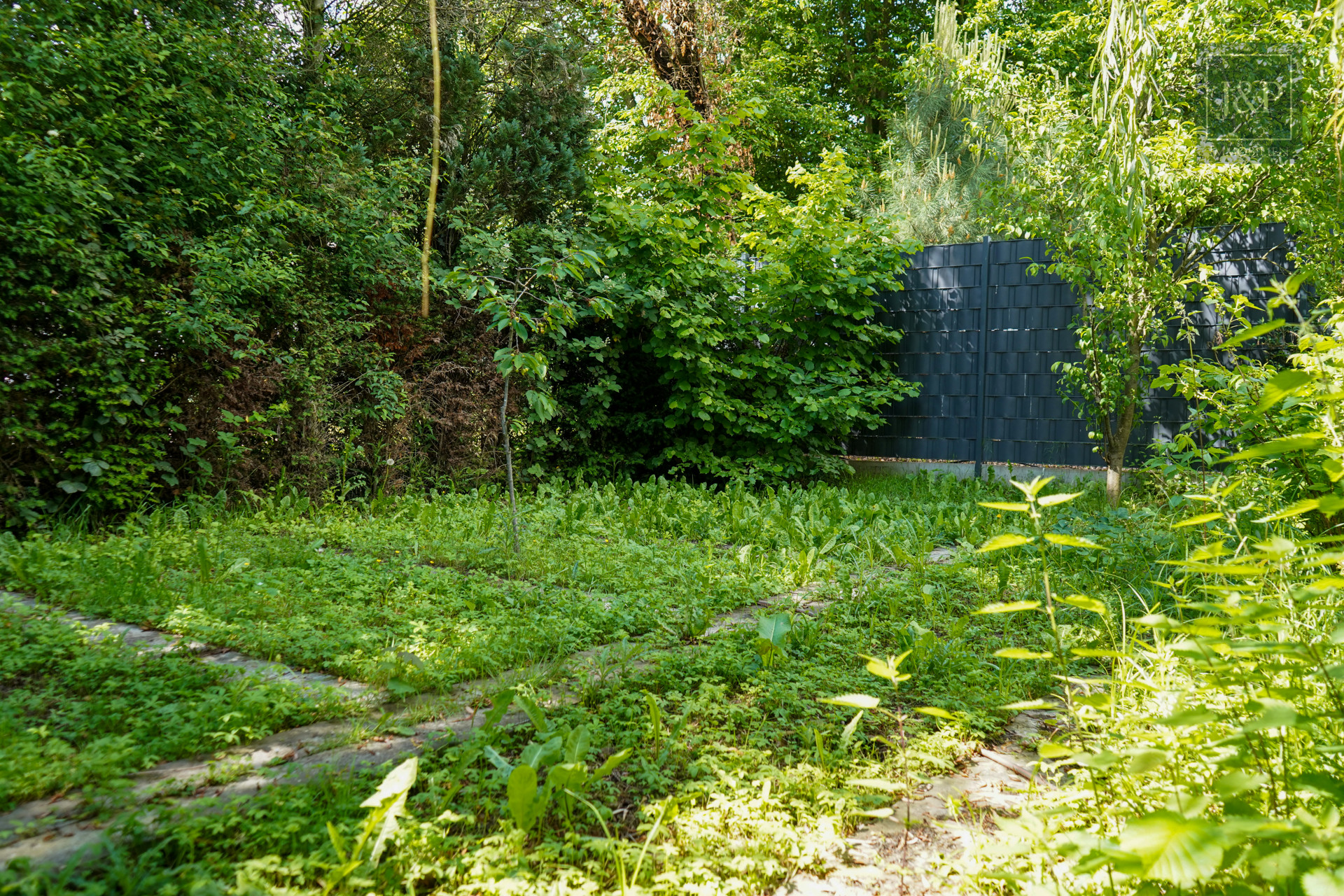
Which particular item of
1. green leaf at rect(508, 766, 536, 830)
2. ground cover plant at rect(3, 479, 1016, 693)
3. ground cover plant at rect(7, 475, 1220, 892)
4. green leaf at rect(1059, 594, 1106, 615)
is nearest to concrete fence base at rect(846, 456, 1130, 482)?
ground cover plant at rect(7, 475, 1220, 892)

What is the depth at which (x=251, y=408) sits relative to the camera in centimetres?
475

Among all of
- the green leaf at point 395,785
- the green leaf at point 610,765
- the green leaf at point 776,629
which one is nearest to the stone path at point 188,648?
the green leaf at point 395,785

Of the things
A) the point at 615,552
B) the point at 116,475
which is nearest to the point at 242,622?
the point at 615,552

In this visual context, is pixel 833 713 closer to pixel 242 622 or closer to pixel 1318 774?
pixel 1318 774

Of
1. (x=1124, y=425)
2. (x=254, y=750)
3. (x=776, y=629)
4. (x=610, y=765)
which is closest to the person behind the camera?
(x=610, y=765)

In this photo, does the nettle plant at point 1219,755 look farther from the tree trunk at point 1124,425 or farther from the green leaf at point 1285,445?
the tree trunk at point 1124,425

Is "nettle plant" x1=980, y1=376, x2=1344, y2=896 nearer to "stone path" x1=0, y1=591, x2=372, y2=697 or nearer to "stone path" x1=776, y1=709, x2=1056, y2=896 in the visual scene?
"stone path" x1=776, y1=709, x2=1056, y2=896

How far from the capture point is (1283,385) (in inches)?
53.2

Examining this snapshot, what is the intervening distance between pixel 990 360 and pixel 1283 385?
6.03 metres

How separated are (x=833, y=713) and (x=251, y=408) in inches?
161

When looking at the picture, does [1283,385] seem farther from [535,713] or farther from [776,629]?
[535,713]

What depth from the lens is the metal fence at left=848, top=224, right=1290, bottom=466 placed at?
6.59 m

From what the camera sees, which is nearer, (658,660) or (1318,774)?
(1318,774)

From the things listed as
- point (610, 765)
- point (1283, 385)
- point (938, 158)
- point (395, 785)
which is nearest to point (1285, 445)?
point (1283, 385)
